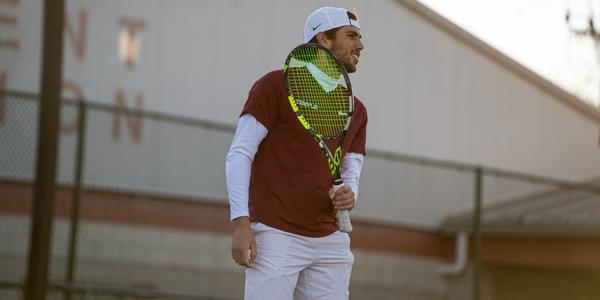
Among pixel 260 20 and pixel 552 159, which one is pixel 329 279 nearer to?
pixel 260 20

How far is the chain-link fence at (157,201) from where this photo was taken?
9.52 metres

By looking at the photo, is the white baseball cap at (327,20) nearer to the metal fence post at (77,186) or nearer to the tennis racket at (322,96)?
the tennis racket at (322,96)

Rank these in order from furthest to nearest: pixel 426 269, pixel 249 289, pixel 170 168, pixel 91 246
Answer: pixel 426 269 → pixel 170 168 → pixel 91 246 → pixel 249 289

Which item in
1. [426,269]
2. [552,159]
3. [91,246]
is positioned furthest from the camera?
[552,159]

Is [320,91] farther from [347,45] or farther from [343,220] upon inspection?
[343,220]

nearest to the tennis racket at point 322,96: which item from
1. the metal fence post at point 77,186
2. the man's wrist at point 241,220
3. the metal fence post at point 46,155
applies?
the man's wrist at point 241,220

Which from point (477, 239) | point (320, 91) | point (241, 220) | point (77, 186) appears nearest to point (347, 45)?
point (320, 91)

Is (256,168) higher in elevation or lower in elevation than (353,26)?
lower

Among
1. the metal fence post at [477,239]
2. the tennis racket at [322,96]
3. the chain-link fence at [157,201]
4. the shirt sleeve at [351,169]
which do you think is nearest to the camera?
the tennis racket at [322,96]

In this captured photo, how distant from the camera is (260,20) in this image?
12672 millimetres

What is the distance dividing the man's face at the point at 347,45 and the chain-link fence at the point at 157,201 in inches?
197

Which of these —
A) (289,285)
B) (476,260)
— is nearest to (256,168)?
(289,285)

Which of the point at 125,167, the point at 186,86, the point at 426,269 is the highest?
the point at 186,86

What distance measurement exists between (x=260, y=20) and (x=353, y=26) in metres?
8.46
